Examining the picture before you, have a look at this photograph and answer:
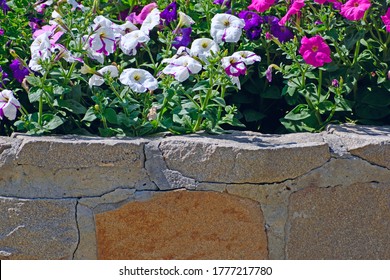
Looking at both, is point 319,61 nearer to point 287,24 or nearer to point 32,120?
point 287,24

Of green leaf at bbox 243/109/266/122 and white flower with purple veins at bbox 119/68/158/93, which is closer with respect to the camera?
white flower with purple veins at bbox 119/68/158/93

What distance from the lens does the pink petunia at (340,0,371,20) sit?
9.52ft

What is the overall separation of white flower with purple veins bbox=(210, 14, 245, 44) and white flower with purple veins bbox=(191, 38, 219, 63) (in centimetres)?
7

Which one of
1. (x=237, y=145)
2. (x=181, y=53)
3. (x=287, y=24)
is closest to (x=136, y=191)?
(x=237, y=145)

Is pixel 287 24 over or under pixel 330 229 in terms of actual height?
over

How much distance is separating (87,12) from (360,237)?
125cm

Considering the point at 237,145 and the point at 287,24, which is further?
the point at 287,24

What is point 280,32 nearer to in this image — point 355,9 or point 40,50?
point 355,9

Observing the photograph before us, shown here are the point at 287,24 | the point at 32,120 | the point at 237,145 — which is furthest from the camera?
the point at 287,24

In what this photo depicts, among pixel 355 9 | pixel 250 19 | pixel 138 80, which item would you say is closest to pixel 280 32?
pixel 250 19

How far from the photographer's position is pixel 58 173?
273cm

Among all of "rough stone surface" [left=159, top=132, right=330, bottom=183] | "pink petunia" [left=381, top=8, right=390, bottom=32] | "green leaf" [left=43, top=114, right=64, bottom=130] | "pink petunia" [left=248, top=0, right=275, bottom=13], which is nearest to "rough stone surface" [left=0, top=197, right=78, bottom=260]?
"green leaf" [left=43, top=114, right=64, bottom=130]

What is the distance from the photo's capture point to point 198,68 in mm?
2850

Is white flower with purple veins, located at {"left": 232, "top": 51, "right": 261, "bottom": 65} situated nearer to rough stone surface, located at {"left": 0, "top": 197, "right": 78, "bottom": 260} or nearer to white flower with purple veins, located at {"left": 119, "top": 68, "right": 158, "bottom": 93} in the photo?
white flower with purple veins, located at {"left": 119, "top": 68, "right": 158, "bottom": 93}
